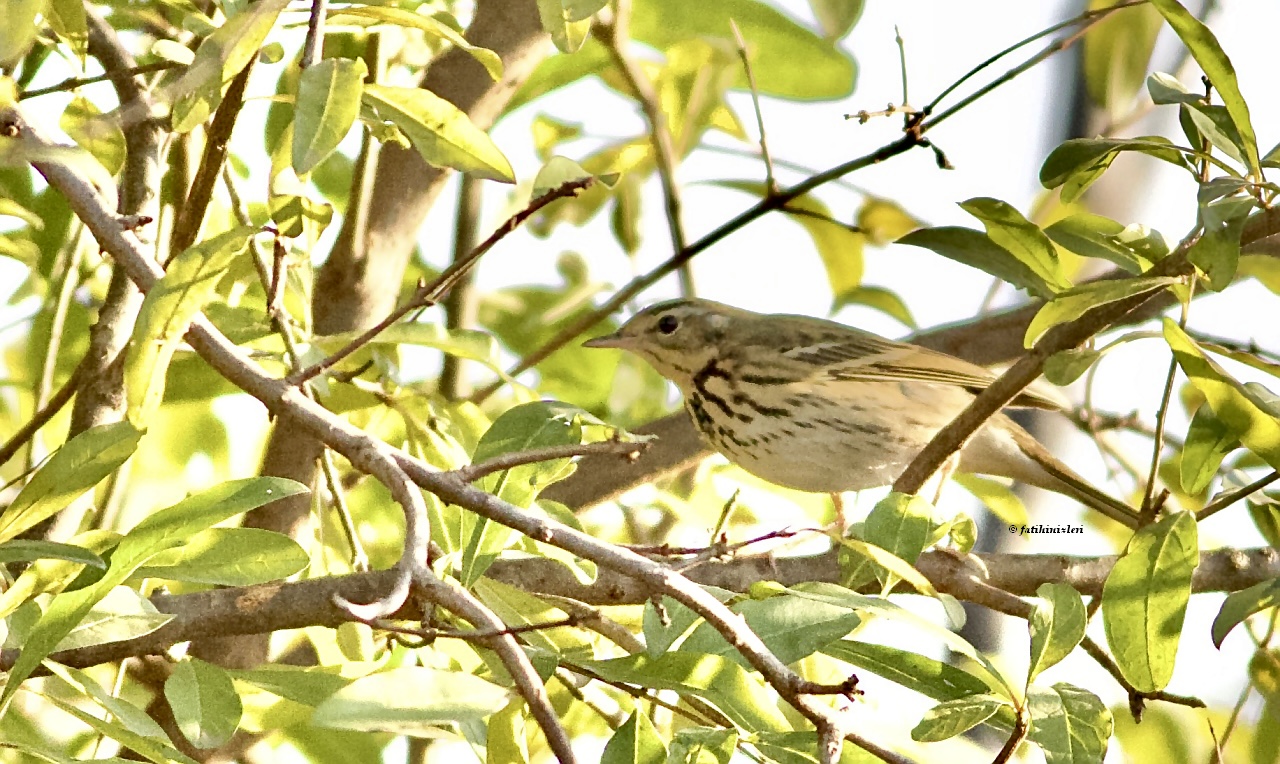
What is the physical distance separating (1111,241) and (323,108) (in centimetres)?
90

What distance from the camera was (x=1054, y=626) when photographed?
1.21 m

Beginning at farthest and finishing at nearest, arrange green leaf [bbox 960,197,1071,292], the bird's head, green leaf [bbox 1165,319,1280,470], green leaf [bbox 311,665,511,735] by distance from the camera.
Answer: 1. the bird's head
2. green leaf [bbox 960,197,1071,292]
3. green leaf [bbox 1165,319,1280,470]
4. green leaf [bbox 311,665,511,735]

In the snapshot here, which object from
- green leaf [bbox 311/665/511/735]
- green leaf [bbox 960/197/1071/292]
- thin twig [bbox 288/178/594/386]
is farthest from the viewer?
green leaf [bbox 960/197/1071/292]

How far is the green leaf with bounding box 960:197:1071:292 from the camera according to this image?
157cm

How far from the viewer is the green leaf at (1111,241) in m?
1.58

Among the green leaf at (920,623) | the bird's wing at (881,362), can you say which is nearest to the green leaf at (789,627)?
the green leaf at (920,623)

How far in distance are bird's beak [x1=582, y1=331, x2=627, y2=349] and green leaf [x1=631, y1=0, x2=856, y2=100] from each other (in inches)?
24.6

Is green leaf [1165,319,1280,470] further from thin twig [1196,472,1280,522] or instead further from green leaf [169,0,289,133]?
green leaf [169,0,289,133]

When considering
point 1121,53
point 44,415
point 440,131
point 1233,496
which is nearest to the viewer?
point 440,131

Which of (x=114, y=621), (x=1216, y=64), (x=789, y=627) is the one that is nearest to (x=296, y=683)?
(x=114, y=621)

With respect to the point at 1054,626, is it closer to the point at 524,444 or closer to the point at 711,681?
the point at 711,681

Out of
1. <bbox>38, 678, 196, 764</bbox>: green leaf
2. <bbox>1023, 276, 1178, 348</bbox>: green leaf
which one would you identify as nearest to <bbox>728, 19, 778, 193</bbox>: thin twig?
<bbox>1023, 276, 1178, 348</bbox>: green leaf

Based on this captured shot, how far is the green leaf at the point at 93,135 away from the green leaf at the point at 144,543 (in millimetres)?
511

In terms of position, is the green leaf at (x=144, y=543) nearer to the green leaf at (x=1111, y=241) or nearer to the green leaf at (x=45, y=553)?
the green leaf at (x=45, y=553)
